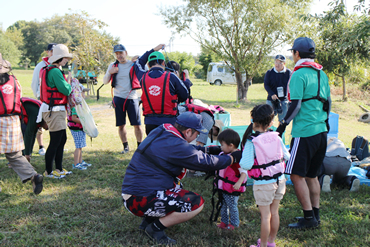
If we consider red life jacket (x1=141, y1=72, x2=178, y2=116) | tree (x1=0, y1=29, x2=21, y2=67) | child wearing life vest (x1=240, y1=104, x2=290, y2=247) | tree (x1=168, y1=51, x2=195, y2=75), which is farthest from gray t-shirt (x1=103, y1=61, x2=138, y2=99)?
tree (x1=0, y1=29, x2=21, y2=67)

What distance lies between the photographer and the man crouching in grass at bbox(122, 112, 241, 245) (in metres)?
2.63

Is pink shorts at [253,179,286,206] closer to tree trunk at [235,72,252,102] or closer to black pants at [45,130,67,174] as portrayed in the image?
black pants at [45,130,67,174]

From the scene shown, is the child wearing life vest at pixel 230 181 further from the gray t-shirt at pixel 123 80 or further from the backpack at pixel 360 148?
the backpack at pixel 360 148

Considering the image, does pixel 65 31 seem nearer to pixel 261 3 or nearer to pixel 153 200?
pixel 261 3

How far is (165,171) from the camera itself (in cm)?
273

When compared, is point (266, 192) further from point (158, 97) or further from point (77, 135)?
point (77, 135)

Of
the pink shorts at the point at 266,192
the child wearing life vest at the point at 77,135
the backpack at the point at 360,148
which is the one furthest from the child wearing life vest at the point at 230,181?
the backpack at the point at 360,148

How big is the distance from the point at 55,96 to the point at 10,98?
24.9 inches

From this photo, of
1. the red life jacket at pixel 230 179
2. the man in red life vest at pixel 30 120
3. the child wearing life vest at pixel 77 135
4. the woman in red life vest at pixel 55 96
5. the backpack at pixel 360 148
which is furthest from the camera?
the backpack at pixel 360 148

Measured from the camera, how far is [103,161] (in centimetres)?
557

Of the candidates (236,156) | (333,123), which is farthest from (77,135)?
(333,123)

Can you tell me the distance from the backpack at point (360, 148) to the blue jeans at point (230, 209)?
365 centimetres

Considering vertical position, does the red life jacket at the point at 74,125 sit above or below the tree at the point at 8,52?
below

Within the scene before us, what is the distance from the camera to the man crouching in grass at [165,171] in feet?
8.64
